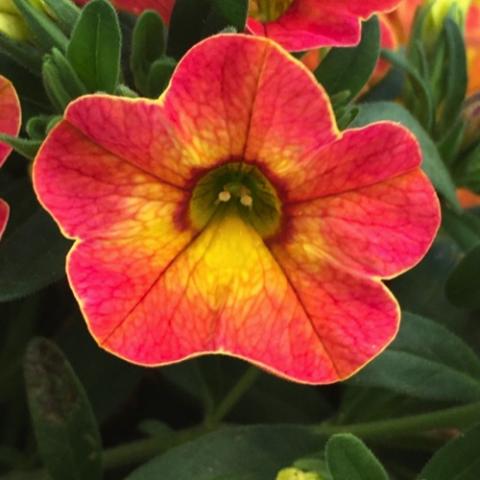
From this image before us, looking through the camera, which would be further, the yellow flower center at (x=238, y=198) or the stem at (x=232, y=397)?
the stem at (x=232, y=397)

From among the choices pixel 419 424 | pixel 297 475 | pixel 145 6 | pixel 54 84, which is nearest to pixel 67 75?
pixel 54 84

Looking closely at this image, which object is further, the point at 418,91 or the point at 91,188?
the point at 418,91

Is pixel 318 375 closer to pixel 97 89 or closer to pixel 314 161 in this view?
pixel 314 161

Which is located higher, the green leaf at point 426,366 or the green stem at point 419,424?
the green leaf at point 426,366

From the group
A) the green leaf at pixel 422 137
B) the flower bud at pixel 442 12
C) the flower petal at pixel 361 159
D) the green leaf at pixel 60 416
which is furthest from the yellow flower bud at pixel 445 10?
the green leaf at pixel 60 416

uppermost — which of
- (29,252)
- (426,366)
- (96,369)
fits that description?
(29,252)

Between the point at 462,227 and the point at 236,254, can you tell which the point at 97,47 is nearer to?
the point at 236,254

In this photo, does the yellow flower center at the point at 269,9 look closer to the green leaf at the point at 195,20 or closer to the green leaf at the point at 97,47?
the green leaf at the point at 195,20
